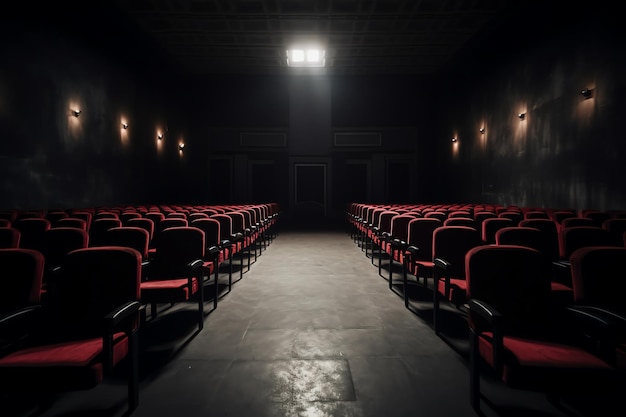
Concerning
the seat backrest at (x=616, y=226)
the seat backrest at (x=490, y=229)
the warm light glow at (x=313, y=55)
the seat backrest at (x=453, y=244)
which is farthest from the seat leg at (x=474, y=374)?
the warm light glow at (x=313, y=55)

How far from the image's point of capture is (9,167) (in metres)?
6.00

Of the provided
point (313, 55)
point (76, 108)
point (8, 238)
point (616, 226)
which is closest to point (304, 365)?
point (8, 238)

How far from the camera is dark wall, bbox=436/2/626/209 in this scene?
620 centimetres

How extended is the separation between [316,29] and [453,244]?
966cm

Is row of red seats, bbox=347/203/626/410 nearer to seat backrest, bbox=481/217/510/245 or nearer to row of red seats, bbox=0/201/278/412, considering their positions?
seat backrest, bbox=481/217/510/245

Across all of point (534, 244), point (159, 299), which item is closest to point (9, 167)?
point (159, 299)

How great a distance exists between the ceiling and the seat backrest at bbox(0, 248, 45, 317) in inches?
365

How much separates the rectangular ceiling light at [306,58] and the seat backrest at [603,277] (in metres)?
12.5

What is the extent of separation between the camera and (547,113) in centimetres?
787

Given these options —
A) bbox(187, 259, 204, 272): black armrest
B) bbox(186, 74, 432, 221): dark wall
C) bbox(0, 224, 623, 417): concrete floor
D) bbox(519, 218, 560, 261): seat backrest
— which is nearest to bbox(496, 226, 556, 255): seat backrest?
bbox(519, 218, 560, 261): seat backrest

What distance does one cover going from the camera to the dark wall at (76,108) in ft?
20.1

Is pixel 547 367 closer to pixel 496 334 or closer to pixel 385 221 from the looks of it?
pixel 496 334

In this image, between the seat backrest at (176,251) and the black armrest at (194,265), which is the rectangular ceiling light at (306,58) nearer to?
the seat backrest at (176,251)

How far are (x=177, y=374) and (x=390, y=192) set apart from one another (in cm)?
1448
